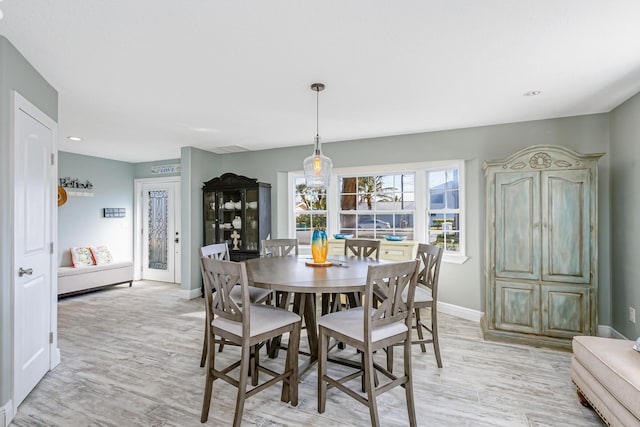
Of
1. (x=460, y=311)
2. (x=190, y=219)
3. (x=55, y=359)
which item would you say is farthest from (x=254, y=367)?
(x=190, y=219)

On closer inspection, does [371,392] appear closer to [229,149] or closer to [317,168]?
[317,168]

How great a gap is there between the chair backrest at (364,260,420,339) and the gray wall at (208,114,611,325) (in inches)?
94.0

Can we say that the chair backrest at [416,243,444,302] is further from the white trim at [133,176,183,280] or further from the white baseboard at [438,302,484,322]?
the white trim at [133,176,183,280]

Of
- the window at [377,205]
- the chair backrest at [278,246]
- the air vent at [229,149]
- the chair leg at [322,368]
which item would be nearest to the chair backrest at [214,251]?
the chair backrest at [278,246]

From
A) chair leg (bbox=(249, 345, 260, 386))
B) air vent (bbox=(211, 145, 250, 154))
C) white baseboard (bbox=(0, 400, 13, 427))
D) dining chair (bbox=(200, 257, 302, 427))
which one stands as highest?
air vent (bbox=(211, 145, 250, 154))

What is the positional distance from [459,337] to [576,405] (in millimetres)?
1245

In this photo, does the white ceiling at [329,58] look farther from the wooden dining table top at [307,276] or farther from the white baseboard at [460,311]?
the white baseboard at [460,311]

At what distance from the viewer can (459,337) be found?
3455 millimetres

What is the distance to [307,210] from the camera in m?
5.37

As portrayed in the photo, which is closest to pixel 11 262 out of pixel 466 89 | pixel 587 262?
pixel 466 89

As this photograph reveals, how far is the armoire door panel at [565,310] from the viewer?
3.15 metres

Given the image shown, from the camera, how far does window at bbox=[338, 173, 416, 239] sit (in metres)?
4.76

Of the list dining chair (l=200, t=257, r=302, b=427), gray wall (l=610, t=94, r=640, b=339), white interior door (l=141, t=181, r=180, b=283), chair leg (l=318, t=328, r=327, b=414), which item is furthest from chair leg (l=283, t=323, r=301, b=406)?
white interior door (l=141, t=181, r=180, b=283)

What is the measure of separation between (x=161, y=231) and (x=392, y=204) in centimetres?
452
